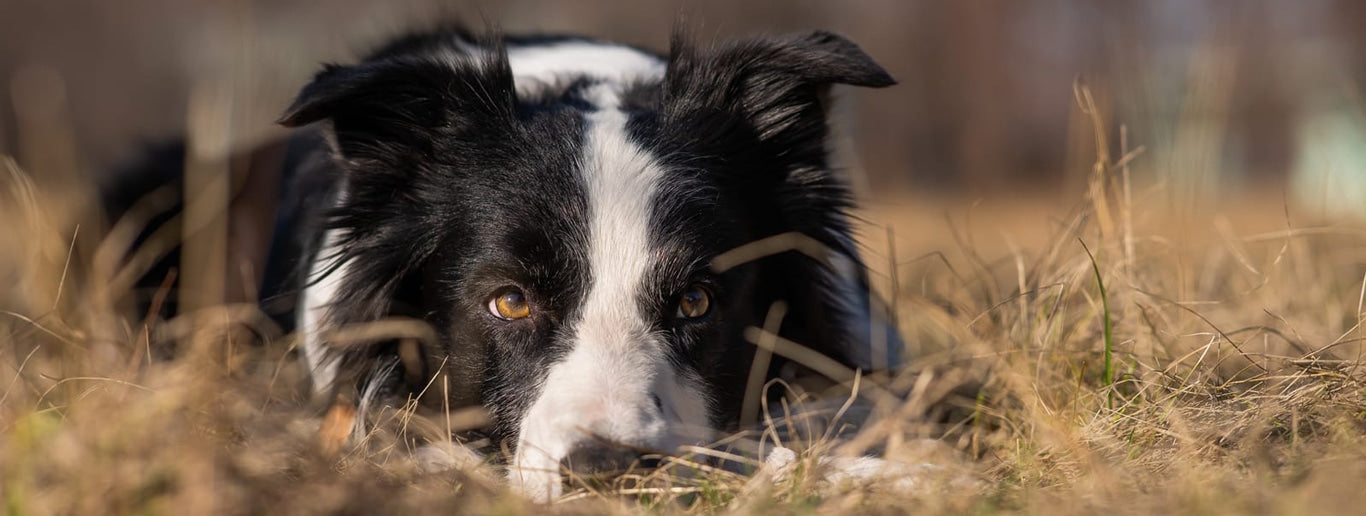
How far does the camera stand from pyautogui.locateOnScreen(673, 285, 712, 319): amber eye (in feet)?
8.51

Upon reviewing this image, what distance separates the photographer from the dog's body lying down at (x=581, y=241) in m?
2.47

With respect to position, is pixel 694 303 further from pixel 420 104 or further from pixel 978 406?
pixel 420 104

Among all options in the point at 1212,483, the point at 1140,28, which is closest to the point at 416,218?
the point at 1212,483

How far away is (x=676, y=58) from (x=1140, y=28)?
3.35 metres

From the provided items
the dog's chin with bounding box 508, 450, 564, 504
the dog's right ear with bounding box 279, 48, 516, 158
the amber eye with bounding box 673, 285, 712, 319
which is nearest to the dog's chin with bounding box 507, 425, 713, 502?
the dog's chin with bounding box 508, 450, 564, 504

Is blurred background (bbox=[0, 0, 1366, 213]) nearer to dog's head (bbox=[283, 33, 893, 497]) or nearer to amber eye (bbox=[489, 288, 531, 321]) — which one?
dog's head (bbox=[283, 33, 893, 497])

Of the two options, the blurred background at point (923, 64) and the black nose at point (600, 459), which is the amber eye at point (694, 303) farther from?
the blurred background at point (923, 64)

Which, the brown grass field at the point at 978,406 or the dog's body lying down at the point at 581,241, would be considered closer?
the brown grass field at the point at 978,406

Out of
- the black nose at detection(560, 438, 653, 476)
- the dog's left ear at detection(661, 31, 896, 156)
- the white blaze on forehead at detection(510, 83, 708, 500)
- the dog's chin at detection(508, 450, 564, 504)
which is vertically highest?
the dog's left ear at detection(661, 31, 896, 156)

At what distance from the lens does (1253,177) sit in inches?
406

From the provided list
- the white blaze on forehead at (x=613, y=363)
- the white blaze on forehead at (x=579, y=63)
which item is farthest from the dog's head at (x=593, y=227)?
the white blaze on forehead at (x=579, y=63)

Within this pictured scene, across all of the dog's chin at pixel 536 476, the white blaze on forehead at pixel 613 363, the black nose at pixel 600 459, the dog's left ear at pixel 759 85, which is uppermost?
the dog's left ear at pixel 759 85

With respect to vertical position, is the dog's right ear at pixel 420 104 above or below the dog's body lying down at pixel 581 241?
above

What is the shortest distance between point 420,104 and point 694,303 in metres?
0.88
